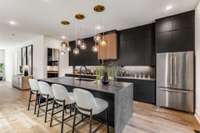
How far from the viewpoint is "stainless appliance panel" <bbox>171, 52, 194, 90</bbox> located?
133 inches

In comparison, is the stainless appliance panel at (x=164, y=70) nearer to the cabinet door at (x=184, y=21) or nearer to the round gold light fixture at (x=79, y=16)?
the cabinet door at (x=184, y=21)

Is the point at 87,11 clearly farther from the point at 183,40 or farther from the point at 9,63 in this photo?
the point at 9,63

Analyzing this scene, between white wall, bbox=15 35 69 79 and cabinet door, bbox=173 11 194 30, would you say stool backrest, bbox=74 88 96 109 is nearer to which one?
cabinet door, bbox=173 11 194 30

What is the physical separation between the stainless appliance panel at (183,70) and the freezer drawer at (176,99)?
17cm

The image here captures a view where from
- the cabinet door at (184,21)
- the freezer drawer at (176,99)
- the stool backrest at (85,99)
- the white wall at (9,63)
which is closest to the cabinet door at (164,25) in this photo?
the cabinet door at (184,21)

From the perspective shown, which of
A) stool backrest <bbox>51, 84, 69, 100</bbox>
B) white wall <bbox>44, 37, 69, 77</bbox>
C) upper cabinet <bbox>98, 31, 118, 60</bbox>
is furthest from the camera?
white wall <bbox>44, 37, 69, 77</bbox>

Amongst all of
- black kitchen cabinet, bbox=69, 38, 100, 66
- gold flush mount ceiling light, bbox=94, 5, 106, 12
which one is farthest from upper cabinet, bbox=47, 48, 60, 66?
gold flush mount ceiling light, bbox=94, 5, 106, 12

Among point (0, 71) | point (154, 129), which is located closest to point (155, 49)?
point (154, 129)

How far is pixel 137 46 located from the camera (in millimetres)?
4711

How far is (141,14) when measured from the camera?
3.69 metres

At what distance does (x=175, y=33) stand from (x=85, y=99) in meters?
3.33

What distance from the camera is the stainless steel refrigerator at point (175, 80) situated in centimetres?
339

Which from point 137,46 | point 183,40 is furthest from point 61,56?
point 183,40

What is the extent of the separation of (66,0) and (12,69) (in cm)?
942
